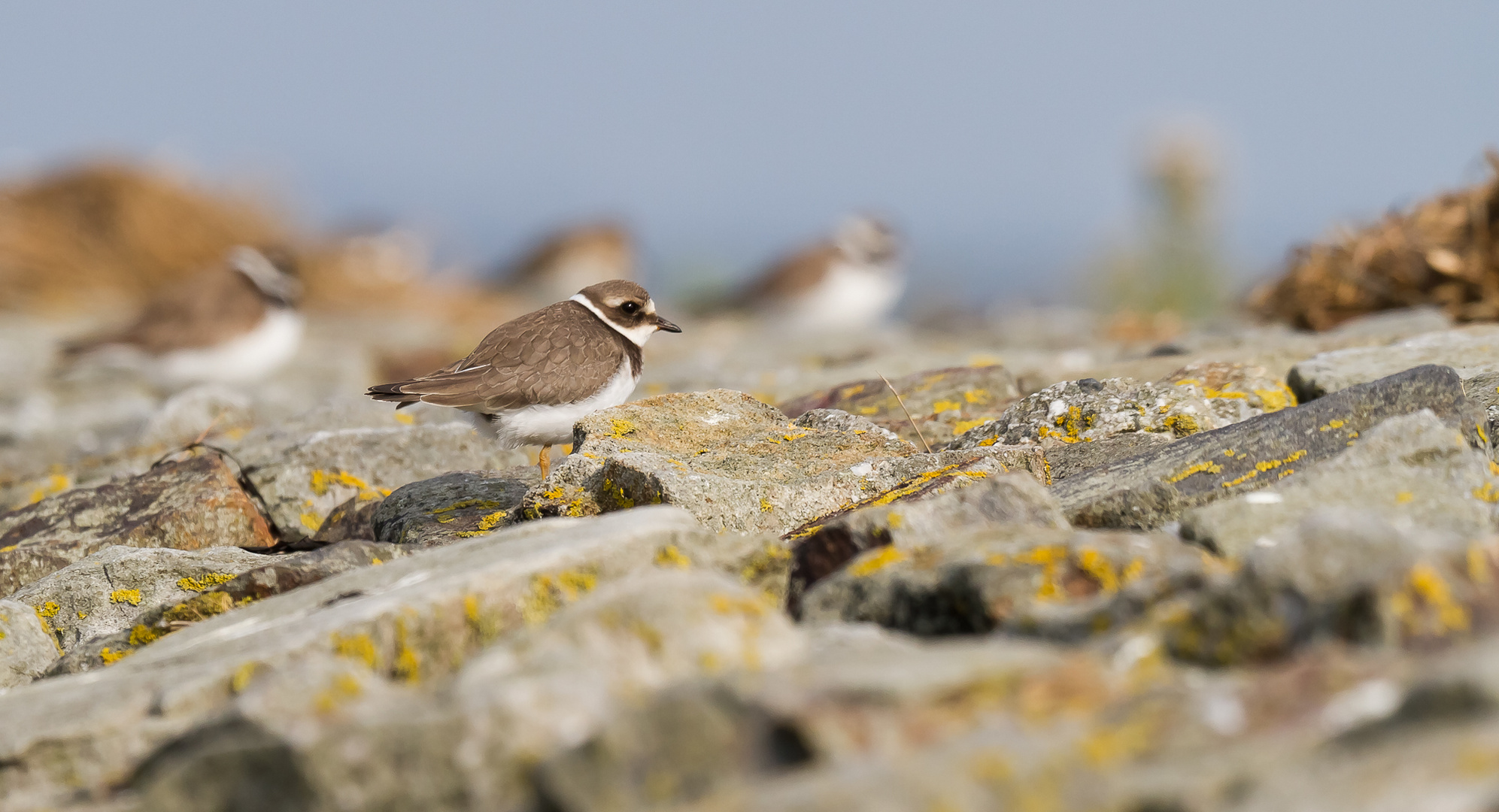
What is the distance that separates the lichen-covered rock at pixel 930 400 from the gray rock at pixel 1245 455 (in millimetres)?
1793

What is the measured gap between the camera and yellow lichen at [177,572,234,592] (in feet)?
16.9

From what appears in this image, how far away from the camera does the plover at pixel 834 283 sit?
18141mm

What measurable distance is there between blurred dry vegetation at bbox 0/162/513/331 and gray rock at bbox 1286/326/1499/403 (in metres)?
16.3

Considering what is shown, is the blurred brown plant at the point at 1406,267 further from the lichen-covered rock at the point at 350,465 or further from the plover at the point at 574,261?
the plover at the point at 574,261

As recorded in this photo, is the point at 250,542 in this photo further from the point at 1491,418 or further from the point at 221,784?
the point at 1491,418

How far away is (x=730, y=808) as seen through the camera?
235 cm

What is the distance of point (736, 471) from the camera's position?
5406mm

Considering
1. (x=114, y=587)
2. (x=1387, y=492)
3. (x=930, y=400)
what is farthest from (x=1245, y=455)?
(x=114, y=587)

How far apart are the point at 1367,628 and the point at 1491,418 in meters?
3.03

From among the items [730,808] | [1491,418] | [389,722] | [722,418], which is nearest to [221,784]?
[389,722]

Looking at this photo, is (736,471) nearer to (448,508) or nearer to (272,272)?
(448,508)

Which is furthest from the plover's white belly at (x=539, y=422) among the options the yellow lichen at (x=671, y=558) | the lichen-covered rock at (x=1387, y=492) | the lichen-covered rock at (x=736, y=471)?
the lichen-covered rock at (x=1387, y=492)

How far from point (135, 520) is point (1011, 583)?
15.5 ft

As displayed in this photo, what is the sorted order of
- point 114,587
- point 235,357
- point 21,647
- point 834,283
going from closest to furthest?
point 21,647 → point 114,587 → point 235,357 → point 834,283
